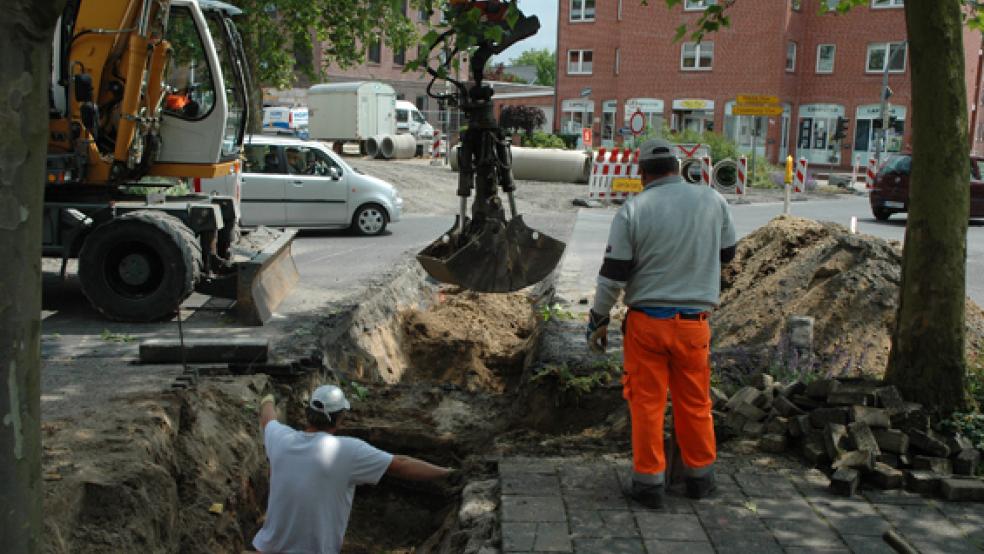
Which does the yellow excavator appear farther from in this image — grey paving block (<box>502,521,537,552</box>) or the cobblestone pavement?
grey paving block (<box>502,521,537,552</box>)

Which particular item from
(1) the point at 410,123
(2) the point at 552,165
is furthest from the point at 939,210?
(1) the point at 410,123

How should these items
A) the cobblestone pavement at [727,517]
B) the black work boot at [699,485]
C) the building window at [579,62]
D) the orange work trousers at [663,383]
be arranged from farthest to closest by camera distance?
the building window at [579,62], the black work boot at [699,485], the orange work trousers at [663,383], the cobblestone pavement at [727,517]

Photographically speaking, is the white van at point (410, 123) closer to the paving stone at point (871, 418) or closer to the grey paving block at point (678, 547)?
the paving stone at point (871, 418)

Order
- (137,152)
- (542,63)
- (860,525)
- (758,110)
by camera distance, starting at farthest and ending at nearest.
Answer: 1. (542,63)
2. (758,110)
3. (137,152)
4. (860,525)

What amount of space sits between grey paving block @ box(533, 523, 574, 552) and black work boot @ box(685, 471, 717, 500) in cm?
79

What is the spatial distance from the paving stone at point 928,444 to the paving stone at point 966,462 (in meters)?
0.06

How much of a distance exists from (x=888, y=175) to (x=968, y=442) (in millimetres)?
18049

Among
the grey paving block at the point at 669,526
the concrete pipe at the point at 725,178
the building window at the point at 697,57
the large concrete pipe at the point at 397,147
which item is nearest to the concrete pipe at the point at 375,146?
the large concrete pipe at the point at 397,147

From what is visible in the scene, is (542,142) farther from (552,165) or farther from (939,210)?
(939,210)

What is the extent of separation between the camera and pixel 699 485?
202 inches

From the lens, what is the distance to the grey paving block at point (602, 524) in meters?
4.70

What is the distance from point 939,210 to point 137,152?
7.62 m

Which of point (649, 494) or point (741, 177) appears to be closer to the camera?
point (649, 494)

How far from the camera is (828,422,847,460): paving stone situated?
5559 millimetres
